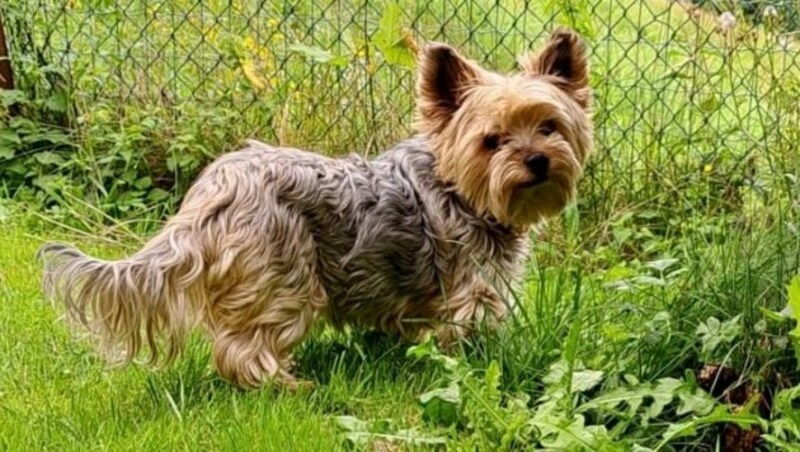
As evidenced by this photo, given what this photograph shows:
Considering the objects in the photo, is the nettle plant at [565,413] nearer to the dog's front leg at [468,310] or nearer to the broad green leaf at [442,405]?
the broad green leaf at [442,405]

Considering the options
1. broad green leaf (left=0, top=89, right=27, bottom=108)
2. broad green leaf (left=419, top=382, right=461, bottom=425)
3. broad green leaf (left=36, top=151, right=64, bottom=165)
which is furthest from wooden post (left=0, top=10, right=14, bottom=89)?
broad green leaf (left=419, top=382, right=461, bottom=425)

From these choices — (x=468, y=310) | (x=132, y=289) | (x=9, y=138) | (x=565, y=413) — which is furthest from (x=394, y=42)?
(x=9, y=138)

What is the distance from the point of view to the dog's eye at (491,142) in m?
4.35

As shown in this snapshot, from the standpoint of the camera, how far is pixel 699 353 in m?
3.71

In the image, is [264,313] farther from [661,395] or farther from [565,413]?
[661,395]

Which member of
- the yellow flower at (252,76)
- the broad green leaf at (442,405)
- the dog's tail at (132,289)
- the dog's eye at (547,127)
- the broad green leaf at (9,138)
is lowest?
the broad green leaf at (9,138)

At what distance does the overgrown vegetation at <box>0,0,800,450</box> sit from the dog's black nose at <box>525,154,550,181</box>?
38cm

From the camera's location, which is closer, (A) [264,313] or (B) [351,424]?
(B) [351,424]

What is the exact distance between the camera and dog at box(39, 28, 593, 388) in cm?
402

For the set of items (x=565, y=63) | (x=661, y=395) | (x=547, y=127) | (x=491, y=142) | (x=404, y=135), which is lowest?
(x=404, y=135)

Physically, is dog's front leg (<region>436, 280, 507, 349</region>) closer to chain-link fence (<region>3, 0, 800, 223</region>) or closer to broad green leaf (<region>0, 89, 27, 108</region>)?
chain-link fence (<region>3, 0, 800, 223</region>)

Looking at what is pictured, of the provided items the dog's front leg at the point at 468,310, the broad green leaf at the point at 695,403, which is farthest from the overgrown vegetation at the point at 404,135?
the dog's front leg at the point at 468,310

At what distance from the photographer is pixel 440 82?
4.54 meters

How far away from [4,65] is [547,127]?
377 cm
